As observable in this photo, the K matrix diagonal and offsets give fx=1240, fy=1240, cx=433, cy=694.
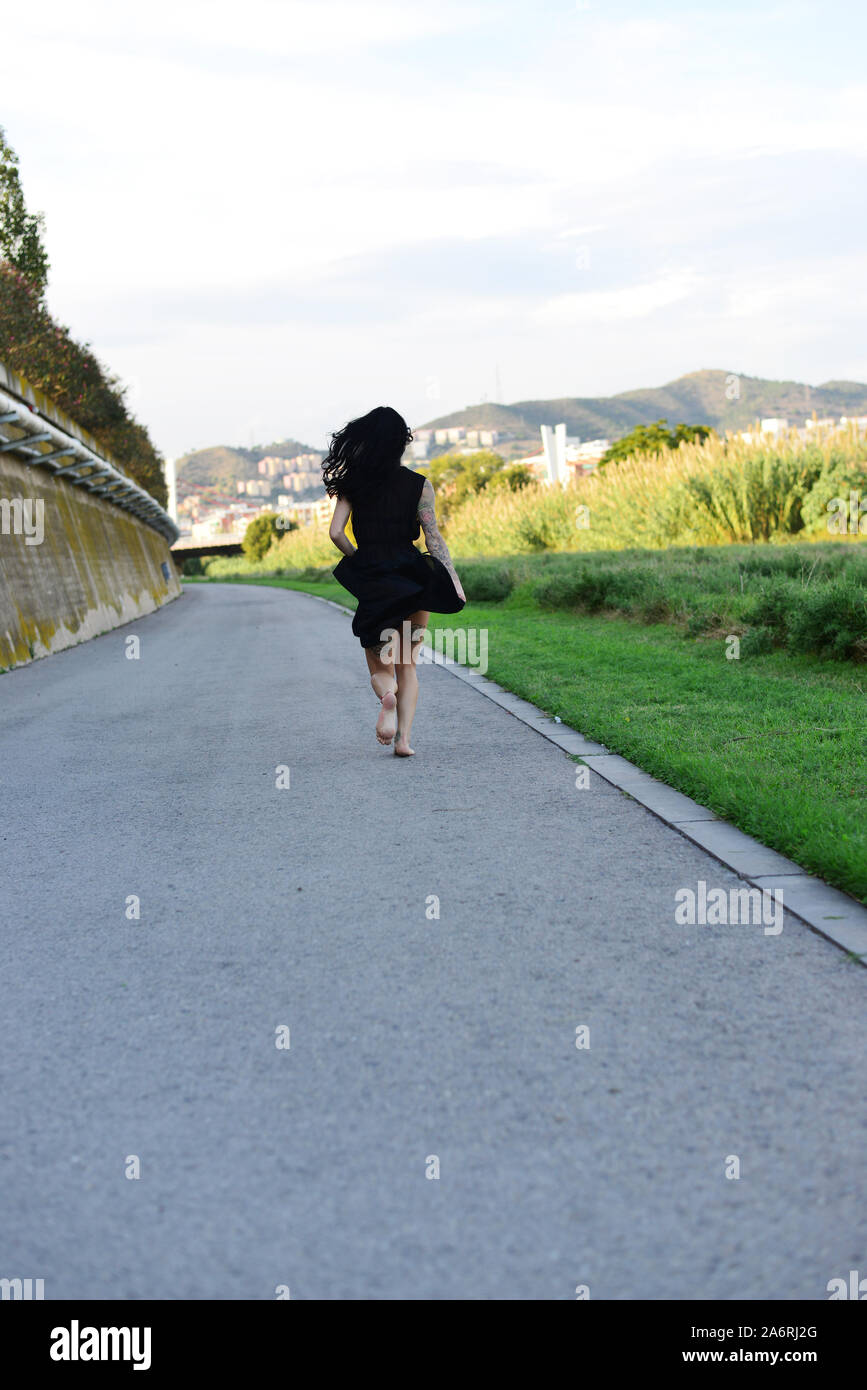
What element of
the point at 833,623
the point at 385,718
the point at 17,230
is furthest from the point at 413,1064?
the point at 17,230

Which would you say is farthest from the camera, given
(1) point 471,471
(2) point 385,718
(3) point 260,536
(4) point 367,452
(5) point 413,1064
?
(1) point 471,471

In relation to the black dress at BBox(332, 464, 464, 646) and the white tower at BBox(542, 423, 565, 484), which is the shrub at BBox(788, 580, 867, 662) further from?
the white tower at BBox(542, 423, 565, 484)

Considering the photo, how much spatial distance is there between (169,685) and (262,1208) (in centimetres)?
1065

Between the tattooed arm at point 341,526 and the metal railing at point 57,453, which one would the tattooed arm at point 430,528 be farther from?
the metal railing at point 57,453

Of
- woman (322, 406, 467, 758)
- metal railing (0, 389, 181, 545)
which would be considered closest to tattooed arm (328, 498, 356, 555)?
woman (322, 406, 467, 758)

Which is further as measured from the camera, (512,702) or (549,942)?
(512,702)

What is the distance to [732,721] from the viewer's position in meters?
7.34

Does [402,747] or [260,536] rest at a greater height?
[260,536]

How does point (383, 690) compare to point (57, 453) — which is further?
point (57, 453)

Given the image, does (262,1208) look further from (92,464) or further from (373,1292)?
(92,464)

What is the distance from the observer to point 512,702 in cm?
977

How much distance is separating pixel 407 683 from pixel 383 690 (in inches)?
6.6

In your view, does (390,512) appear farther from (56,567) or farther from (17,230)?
(17,230)
